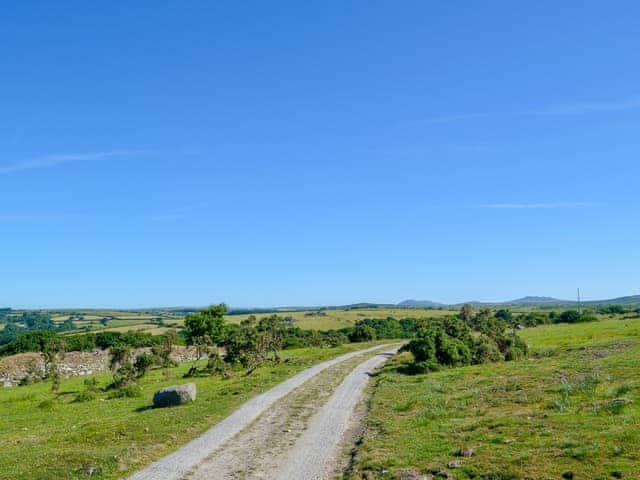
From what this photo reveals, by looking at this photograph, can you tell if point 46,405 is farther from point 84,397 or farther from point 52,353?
point 52,353

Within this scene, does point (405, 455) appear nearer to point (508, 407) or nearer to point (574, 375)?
point (508, 407)

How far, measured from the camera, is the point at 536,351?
202ft

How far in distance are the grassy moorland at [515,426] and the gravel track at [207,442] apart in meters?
6.44

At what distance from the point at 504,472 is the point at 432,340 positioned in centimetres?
3733

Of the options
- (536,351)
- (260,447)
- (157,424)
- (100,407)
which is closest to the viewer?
(260,447)

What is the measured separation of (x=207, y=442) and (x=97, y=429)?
7770mm

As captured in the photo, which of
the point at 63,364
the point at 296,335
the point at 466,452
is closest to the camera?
the point at 466,452

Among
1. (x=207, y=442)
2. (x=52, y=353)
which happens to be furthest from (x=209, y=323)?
(x=207, y=442)

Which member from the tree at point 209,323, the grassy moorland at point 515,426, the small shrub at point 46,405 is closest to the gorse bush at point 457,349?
the grassy moorland at point 515,426

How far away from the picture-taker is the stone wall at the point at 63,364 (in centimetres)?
6725

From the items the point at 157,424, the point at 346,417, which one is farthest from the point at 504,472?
the point at 157,424

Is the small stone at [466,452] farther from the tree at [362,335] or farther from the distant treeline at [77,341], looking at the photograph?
the tree at [362,335]

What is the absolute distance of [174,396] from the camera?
34562 mm

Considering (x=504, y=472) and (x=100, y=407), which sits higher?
(x=504, y=472)
